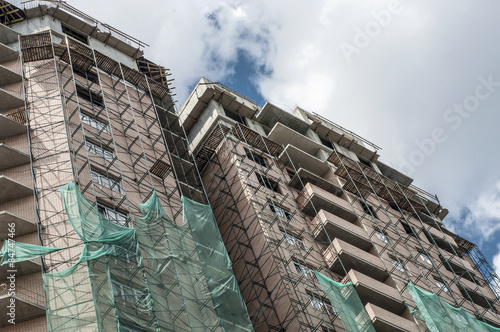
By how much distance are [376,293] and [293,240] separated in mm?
5709

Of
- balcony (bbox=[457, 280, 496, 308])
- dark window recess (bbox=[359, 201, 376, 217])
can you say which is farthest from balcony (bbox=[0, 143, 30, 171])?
balcony (bbox=[457, 280, 496, 308])

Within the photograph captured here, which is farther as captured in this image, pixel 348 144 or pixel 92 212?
pixel 348 144

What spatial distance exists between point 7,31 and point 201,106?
14.7m

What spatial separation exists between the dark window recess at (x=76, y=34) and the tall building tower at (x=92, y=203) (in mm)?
210

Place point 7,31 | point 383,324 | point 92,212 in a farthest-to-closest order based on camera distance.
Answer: point 7,31, point 383,324, point 92,212

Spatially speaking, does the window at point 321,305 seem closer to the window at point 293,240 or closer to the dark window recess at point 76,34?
the window at point 293,240

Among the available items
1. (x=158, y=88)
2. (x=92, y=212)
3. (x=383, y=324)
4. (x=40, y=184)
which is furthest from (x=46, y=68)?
(x=383, y=324)

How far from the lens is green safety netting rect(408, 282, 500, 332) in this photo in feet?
126

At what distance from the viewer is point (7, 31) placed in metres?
44.1

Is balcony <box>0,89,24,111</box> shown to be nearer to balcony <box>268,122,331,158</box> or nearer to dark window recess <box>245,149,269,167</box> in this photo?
dark window recess <box>245,149,269,167</box>

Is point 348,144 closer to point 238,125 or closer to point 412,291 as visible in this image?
point 238,125

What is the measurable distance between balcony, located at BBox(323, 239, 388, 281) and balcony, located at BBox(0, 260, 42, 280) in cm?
1803

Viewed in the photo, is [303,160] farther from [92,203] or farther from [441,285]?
[92,203]

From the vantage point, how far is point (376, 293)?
39594mm
